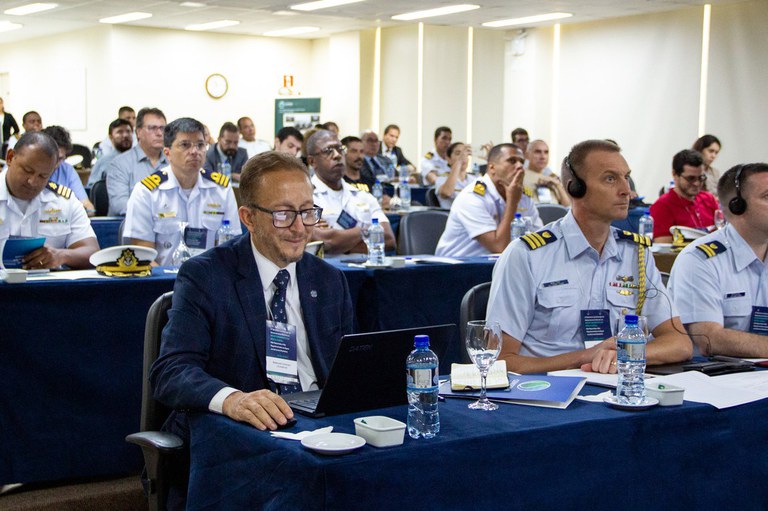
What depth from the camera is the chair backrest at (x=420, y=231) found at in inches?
210

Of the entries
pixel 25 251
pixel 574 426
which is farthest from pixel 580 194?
pixel 25 251

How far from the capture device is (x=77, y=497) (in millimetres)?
3510

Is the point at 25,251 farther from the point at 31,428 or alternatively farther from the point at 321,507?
the point at 321,507

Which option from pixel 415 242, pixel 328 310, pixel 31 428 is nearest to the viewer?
pixel 328 310

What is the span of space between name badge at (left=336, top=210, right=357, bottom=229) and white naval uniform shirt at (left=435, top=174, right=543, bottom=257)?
1.66 feet

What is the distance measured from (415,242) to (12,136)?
10810 millimetres

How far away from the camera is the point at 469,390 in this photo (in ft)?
7.31

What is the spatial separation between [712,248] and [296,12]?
37.2ft

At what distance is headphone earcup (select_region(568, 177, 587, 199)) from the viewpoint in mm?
2990

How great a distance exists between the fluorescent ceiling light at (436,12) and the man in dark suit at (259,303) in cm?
1100

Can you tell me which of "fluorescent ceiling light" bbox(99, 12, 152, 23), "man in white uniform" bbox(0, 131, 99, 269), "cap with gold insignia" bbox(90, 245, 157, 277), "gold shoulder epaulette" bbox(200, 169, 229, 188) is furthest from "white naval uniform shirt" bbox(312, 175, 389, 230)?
"fluorescent ceiling light" bbox(99, 12, 152, 23)

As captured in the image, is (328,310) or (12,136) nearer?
(328,310)

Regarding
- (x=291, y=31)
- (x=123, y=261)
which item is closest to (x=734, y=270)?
(x=123, y=261)

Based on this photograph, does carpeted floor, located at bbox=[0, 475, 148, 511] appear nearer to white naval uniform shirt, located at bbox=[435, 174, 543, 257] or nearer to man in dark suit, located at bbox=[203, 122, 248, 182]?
white naval uniform shirt, located at bbox=[435, 174, 543, 257]
